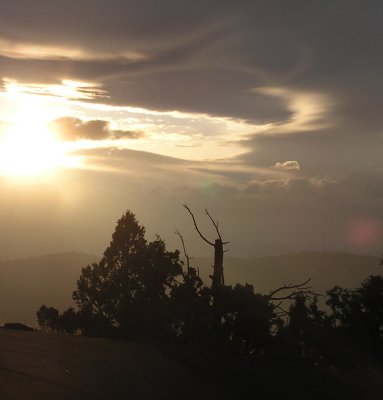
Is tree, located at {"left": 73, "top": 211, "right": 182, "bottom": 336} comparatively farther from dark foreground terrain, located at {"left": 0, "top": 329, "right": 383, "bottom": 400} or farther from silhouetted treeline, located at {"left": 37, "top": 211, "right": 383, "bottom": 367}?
dark foreground terrain, located at {"left": 0, "top": 329, "right": 383, "bottom": 400}

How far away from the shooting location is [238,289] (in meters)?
22.8

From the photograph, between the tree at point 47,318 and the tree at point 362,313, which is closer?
the tree at point 362,313

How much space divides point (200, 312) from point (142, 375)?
12.6 meters

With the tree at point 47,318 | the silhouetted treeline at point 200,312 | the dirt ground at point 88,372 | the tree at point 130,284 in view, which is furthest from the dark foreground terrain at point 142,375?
the tree at point 47,318

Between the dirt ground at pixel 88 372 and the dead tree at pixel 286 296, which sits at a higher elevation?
the dead tree at pixel 286 296

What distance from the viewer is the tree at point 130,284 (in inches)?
1068

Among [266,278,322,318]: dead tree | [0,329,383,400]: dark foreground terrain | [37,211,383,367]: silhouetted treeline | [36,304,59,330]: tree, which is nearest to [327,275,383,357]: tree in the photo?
[37,211,383,367]: silhouetted treeline

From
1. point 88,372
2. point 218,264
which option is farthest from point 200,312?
point 88,372

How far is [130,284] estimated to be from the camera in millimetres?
30172

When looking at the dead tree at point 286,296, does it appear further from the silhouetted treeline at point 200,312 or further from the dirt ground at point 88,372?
the dirt ground at point 88,372

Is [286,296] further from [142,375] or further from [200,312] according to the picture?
[142,375]

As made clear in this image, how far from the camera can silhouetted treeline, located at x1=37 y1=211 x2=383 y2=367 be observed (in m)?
22.1

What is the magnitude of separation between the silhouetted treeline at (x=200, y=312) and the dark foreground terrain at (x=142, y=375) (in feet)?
20.4

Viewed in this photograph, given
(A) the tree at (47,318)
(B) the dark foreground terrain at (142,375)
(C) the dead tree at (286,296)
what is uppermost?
(C) the dead tree at (286,296)
